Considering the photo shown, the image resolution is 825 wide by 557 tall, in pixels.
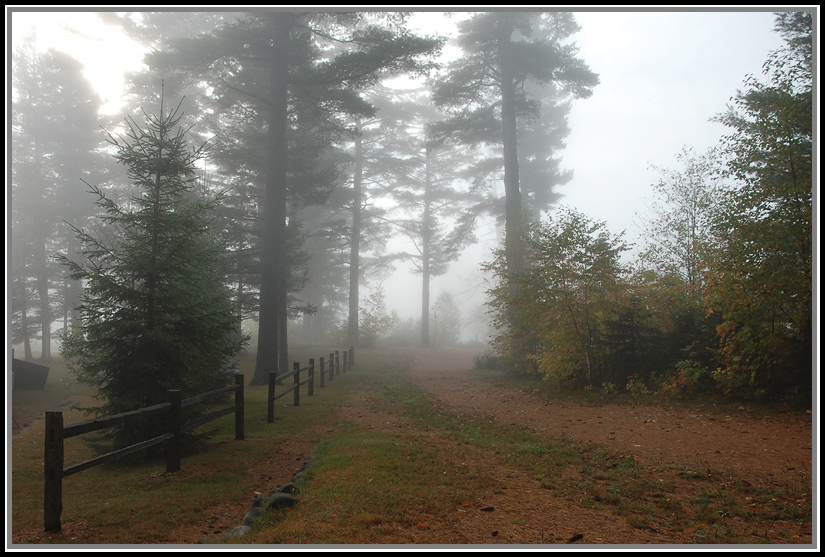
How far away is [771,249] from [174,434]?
451 inches

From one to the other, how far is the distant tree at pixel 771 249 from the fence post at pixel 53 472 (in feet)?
38.4

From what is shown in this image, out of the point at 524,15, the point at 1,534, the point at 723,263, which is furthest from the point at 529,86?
the point at 1,534

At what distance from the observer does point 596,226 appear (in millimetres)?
13312

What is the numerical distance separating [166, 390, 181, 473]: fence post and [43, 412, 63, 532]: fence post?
1921 mm

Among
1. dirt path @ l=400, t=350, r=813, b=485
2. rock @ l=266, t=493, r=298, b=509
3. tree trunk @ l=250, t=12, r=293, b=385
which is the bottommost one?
dirt path @ l=400, t=350, r=813, b=485

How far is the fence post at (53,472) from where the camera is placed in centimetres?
A: 443

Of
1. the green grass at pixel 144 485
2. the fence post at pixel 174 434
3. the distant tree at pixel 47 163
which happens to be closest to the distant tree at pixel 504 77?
the green grass at pixel 144 485

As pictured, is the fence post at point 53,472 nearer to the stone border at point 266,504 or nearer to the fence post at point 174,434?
the stone border at point 266,504

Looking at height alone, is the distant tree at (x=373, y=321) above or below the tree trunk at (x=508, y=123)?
below

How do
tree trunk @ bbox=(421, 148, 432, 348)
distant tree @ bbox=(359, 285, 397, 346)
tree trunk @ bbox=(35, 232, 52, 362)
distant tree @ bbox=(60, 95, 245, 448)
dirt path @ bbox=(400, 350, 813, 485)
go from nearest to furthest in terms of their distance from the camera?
A: 1. dirt path @ bbox=(400, 350, 813, 485)
2. distant tree @ bbox=(60, 95, 245, 448)
3. tree trunk @ bbox=(35, 232, 52, 362)
4. distant tree @ bbox=(359, 285, 397, 346)
5. tree trunk @ bbox=(421, 148, 432, 348)

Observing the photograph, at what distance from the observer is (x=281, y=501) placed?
474 cm

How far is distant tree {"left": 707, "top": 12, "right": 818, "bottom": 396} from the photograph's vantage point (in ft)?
30.5

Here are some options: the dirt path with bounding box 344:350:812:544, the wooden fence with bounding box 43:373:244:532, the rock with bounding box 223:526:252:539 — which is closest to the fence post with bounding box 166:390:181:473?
the wooden fence with bounding box 43:373:244:532

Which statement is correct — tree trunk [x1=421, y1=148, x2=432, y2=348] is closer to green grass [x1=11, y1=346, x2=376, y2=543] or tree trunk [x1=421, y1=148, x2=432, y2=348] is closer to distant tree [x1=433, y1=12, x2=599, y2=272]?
distant tree [x1=433, y1=12, x2=599, y2=272]
